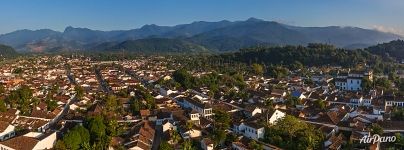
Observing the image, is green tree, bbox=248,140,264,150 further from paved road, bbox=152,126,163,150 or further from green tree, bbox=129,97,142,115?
green tree, bbox=129,97,142,115

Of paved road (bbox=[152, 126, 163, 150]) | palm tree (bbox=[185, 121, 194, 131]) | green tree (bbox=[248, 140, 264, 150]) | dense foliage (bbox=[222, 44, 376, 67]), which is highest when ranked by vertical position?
dense foliage (bbox=[222, 44, 376, 67])

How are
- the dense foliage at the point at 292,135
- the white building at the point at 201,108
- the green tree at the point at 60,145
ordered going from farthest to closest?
the white building at the point at 201,108
the dense foliage at the point at 292,135
the green tree at the point at 60,145

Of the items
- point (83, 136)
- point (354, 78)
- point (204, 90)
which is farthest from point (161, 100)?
point (354, 78)

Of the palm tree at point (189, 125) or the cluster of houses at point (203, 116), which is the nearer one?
the cluster of houses at point (203, 116)

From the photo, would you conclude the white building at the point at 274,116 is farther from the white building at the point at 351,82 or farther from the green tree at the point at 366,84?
the white building at the point at 351,82

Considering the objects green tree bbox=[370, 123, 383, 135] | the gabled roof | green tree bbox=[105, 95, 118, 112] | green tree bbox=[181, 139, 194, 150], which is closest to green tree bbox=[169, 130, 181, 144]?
green tree bbox=[181, 139, 194, 150]

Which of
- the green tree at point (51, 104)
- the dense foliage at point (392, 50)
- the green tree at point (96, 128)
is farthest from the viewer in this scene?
the dense foliage at point (392, 50)

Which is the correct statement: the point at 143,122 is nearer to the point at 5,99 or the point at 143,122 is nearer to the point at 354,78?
the point at 5,99

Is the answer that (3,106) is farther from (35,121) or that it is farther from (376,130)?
(376,130)

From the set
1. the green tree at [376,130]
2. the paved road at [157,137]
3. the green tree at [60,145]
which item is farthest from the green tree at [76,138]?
the green tree at [376,130]

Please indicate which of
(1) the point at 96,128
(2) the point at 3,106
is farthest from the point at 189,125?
(2) the point at 3,106
